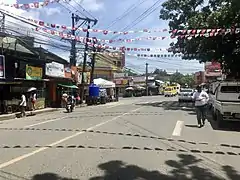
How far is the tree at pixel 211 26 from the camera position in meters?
24.1

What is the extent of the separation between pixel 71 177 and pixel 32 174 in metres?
0.80

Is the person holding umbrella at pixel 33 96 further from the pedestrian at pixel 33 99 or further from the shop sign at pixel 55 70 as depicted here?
the shop sign at pixel 55 70

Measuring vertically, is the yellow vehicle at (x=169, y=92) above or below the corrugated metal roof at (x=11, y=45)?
below

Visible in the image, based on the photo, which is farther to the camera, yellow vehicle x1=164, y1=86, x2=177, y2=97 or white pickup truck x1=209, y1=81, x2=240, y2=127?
yellow vehicle x1=164, y1=86, x2=177, y2=97

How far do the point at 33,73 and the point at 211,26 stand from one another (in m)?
13.9

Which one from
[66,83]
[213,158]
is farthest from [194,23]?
[213,158]

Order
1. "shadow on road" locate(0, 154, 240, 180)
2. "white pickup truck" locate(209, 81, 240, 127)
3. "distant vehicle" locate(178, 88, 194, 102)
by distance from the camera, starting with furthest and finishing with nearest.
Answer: "distant vehicle" locate(178, 88, 194, 102)
"white pickup truck" locate(209, 81, 240, 127)
"shadow on road" locate(0, 154, 240, 180)

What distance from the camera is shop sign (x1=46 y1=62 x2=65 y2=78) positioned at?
33.6 metres

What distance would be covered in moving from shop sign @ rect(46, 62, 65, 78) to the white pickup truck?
58.0ft

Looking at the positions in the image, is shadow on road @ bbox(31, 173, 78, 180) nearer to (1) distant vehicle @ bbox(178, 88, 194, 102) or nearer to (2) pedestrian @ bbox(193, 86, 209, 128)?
(2) pedestrian @ bbox(193, 86, 209, 128)

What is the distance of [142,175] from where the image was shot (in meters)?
7.51

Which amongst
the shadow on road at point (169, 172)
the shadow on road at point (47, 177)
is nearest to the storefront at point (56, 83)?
the shadow on road at point (169, 172)

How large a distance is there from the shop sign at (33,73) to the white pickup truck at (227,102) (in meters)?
15.3

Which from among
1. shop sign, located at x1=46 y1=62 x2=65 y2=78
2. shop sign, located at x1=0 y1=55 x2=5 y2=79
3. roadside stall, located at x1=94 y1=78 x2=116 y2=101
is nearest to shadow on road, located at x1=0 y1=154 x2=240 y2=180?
shop sign, located at x1=0 y1=55 x2=5 y2=79
